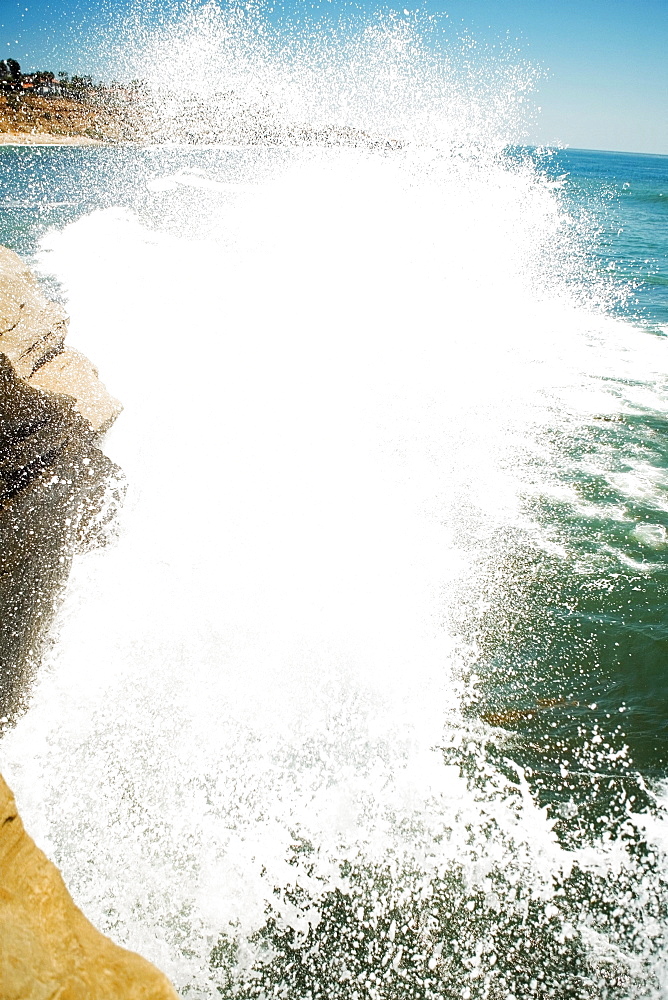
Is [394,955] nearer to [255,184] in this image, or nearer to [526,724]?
[526,724]

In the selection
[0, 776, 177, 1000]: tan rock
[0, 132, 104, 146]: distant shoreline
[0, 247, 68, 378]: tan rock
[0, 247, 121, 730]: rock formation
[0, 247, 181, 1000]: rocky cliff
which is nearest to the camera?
[0, 776, 177, 1000]: tan rock

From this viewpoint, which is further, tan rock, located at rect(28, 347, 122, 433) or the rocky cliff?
tan rock, located at rect(28, 347, 122, 433)

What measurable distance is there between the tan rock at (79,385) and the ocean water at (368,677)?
0.41 m

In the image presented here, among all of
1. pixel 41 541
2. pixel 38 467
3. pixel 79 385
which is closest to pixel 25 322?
pixel 79 385

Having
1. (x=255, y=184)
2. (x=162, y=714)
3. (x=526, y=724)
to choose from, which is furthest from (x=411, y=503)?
(x=255, y=184)

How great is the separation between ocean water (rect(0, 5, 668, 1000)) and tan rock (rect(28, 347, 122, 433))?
1.35 ft

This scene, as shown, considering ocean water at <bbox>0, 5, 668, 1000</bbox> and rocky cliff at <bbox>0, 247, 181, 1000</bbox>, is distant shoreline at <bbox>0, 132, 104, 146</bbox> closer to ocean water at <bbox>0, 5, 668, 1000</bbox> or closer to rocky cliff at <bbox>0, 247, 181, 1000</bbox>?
ocean water at <bbox>0, 5, 668, 1000</bbox>

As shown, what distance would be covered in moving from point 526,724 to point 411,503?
2.79 meters

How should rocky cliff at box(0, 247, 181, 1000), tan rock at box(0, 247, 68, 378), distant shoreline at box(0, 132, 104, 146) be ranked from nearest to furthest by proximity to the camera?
rocky cliff at box(0, 247, 181, 1000)
tan rock at box(0, 247, 68, 378)
distant shoreline at box(0, 132, 104, 146)

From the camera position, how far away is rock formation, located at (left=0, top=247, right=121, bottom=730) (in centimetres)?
409

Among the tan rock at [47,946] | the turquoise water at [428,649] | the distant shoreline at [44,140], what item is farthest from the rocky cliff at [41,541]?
the distant shoreline at [44,140]

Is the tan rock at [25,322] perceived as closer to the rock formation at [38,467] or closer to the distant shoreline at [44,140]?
the rock formation at [38,467]

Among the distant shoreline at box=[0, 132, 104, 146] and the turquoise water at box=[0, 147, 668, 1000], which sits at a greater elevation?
the distant shoreline at box=[0, 132, 104, 146]

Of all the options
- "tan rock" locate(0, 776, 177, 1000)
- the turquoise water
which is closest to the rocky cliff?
"tan rock" locate(0, 776, 177, 1000)
